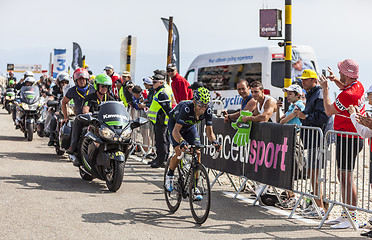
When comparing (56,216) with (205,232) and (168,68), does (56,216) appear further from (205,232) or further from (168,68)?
(168,68)

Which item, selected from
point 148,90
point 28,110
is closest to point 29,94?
point 28,110

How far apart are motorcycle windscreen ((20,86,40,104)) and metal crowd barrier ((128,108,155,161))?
3.35 m

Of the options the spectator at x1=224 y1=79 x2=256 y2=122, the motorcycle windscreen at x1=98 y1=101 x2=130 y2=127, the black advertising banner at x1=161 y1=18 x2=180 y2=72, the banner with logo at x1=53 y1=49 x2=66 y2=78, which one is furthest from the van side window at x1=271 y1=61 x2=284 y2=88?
the banner with logo at x1=53 y1=49 x2=66 y2=78

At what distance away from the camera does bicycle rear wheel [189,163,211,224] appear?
738 cm

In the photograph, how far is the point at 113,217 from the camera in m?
7.62

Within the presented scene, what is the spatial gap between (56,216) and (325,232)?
330 centimetres

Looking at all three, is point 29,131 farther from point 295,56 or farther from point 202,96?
point 202,96

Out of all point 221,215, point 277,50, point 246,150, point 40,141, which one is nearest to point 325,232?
point 221,215

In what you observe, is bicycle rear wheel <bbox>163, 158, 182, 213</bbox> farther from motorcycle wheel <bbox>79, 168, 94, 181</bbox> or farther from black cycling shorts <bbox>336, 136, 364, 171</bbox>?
motorcycle wheel <bbox>79, 168, 94, 181</bbox>

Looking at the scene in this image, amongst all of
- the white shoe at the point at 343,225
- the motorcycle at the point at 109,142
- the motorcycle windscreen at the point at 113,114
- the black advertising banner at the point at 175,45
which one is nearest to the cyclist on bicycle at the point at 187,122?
the motorcycle at the point at 109,142

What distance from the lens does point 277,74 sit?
2266 cm

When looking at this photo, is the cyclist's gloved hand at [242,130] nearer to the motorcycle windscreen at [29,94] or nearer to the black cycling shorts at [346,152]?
the black cycling shorts at [346,152]

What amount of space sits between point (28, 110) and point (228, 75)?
1054 cm

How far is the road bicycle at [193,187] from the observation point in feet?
24.3
